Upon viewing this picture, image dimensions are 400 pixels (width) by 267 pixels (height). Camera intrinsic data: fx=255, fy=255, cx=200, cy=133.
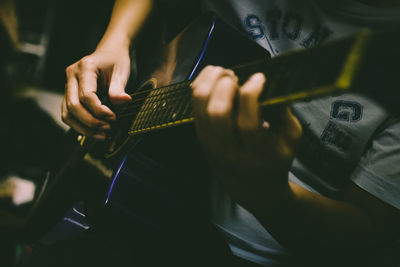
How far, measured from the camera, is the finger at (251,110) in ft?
1.26

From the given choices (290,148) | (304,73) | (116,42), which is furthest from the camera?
(116,42)

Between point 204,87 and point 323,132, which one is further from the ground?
point 204,87

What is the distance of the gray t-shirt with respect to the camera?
2.16 ft

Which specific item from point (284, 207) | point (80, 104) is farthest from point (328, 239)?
point (80, 104)

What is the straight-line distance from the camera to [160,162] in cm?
72

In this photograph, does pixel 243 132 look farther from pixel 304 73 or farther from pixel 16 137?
pixel 16 137

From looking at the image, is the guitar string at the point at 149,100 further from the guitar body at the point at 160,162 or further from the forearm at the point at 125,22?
the forearm at the point at 125,22

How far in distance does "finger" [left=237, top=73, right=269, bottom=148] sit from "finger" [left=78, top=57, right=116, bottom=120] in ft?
1.51

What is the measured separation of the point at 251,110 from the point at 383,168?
0.48m

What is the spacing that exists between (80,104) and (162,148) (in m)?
0.30

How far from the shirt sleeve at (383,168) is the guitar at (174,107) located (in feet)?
0.29

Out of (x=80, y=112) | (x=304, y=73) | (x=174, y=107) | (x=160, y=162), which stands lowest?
(x=160, y=162)

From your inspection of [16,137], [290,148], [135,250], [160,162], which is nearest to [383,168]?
[290,148]

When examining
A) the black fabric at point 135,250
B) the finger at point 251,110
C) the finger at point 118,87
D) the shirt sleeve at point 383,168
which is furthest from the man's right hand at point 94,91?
the shirt sleeve at point 383,168
